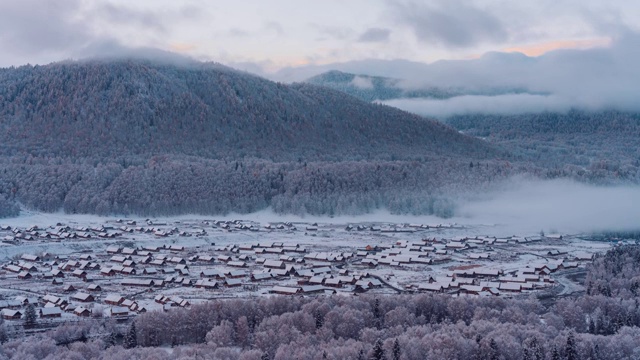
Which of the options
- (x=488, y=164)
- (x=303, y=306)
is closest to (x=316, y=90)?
(x=488, y=164)

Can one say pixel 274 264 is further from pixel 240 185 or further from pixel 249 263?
pixel 240 185

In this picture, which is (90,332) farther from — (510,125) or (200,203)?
(510,125)

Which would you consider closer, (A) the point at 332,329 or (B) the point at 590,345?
(B) the point at 590,345

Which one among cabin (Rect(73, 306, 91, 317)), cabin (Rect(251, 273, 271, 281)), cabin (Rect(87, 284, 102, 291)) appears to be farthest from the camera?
cabin (Rect(251, 273, 271, 281))

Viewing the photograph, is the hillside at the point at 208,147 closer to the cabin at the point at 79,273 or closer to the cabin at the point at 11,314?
the cabin at the point at 79,273

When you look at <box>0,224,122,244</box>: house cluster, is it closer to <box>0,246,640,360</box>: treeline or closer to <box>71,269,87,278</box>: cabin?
<box>71,269,87,278</box>: cabin

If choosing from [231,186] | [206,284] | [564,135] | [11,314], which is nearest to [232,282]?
[206,284]

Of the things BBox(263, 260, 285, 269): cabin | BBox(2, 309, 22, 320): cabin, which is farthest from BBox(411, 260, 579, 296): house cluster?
BBox(2, 309, 22, 320): cabin
